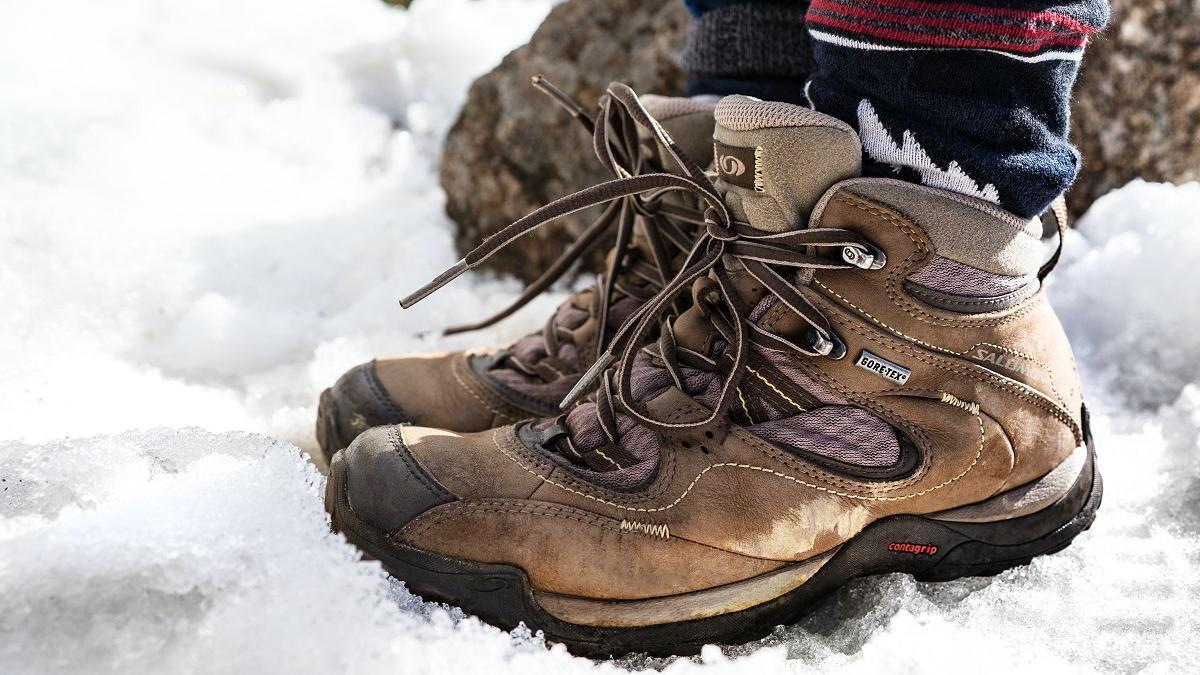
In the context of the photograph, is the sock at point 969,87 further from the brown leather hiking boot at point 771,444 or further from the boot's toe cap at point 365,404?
the boot's toe cap at point 365,404

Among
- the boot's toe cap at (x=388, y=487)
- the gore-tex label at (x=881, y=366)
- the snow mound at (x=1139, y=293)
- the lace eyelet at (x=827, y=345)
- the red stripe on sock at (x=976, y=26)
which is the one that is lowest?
the snow mound at (x=1139, y=293)

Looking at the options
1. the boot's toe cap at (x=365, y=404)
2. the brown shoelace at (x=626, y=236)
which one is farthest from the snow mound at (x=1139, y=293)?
the boot's toe cap at (x=365, y=404)

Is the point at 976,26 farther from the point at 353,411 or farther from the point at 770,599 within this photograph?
the point at 353,411

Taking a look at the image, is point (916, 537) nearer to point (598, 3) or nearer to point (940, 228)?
point (940, 228)

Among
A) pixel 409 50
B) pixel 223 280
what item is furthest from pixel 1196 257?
pixel 409 50

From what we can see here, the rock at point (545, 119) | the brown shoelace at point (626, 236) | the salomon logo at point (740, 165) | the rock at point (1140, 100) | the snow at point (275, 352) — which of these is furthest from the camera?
the rock at point (545, 119)

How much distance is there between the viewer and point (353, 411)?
119 centimetres

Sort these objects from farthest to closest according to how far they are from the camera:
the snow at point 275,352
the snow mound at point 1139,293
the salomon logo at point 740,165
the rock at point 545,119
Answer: the rock at point 545,119, the snow mound at point 1139,293, the salomon logo at point 740,165, the snow at point 275,352

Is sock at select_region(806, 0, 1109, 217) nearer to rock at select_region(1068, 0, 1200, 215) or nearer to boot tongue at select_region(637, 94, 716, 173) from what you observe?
boot tongue at select_region(637, 94, 716, 173)

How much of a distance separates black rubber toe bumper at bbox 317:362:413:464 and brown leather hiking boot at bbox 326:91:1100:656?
0.69ft

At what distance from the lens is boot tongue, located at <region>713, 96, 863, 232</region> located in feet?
2.84

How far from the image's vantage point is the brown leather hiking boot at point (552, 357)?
1.18m

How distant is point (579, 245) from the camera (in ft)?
4.39

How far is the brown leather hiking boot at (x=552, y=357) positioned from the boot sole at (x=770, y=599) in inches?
9.9
